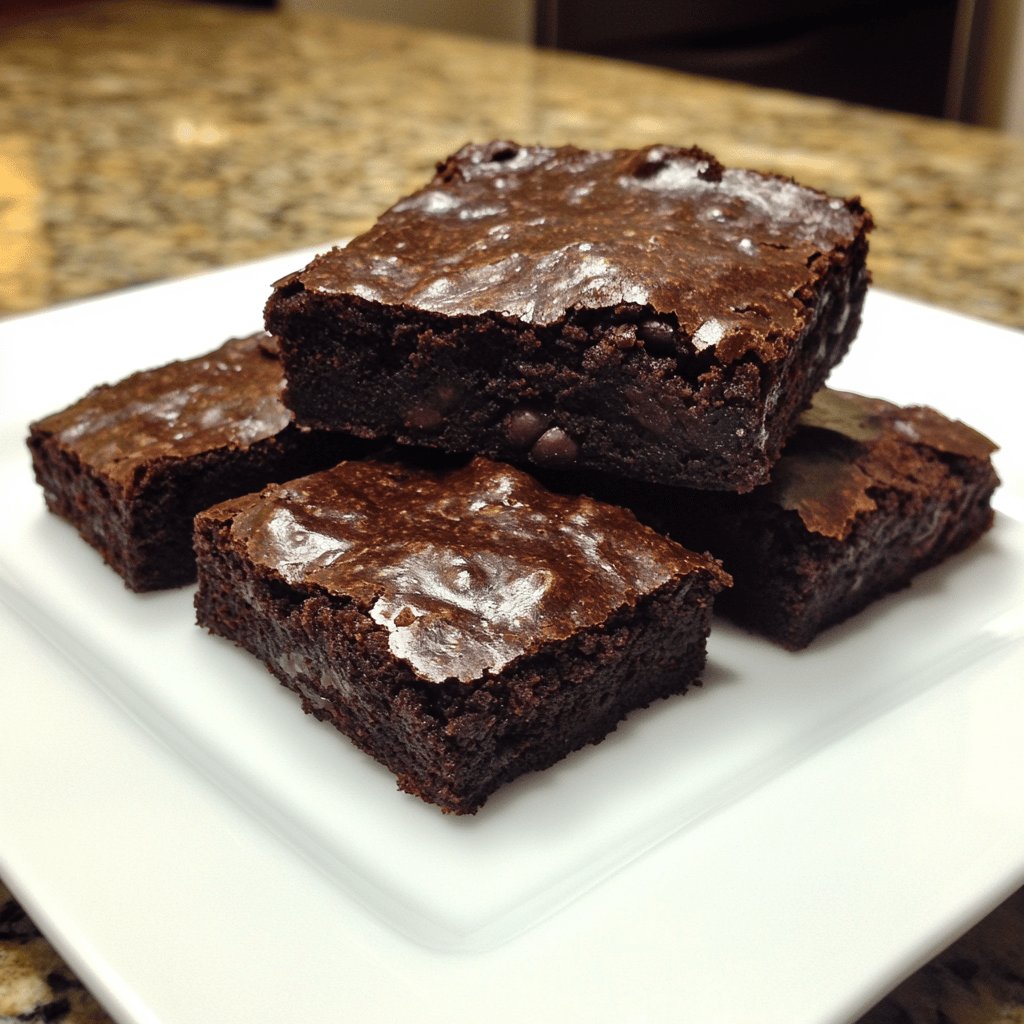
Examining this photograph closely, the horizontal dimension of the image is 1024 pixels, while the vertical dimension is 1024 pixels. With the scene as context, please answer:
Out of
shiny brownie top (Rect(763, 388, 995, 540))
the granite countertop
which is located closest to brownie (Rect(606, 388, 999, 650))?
shiny brownie top (Rect(763, 388, 995, 540))

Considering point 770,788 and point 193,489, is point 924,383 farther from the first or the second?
point 193,489

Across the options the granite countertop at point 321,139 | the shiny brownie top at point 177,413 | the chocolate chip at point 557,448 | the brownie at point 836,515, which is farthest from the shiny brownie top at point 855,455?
the granite countertop at point 321,139

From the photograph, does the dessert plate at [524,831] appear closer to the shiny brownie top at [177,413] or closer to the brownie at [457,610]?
the brownie at [457,610]

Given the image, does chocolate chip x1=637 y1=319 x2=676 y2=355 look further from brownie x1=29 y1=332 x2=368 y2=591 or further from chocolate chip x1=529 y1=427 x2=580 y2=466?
brownie x1=29 y1=332 x2=368 y2=591

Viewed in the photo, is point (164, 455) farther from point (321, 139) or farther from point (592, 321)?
point (321, 139)

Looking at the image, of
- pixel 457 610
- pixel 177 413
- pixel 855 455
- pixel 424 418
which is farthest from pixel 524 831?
pixel 177 413
